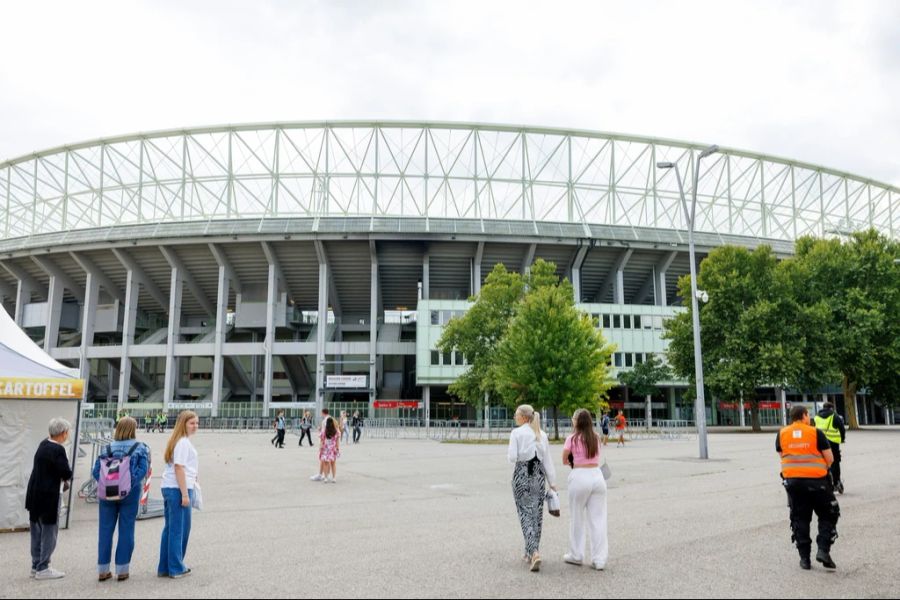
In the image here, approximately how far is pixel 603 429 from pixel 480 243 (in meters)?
26.9

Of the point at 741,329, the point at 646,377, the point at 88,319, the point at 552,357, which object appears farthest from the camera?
the point at 88,319

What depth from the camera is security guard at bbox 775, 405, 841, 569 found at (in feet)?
20.8

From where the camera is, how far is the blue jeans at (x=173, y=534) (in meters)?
6.10

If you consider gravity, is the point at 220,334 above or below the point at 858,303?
below

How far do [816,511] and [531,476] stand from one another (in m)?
2.82

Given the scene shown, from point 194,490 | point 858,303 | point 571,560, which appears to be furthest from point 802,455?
point 858,303

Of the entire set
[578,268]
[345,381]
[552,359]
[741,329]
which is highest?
[578,268]

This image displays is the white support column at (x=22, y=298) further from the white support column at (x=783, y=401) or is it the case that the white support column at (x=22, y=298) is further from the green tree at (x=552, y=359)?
the white support column at (x=783, y=401)

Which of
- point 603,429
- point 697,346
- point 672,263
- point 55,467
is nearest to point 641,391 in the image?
point 672,263

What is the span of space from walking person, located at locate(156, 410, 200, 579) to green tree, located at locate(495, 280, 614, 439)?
23217mm

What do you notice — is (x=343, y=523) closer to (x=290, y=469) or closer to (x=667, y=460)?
(x=290, y=469)

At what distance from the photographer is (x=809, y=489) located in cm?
644

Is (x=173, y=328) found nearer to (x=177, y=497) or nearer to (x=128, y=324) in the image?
(x=128, y=324)

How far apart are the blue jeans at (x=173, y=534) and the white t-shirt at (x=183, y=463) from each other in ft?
0.27
